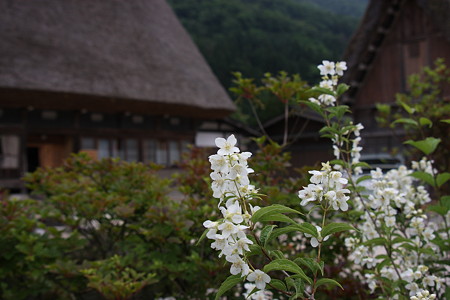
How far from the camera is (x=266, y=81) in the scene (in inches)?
119

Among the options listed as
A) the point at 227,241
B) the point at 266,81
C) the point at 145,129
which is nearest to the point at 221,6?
the point at 145,129

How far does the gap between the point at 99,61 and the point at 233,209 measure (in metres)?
11.0

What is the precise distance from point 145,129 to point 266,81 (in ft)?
33.1

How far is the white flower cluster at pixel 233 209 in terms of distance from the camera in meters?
1.08

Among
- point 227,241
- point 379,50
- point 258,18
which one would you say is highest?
point 258,18

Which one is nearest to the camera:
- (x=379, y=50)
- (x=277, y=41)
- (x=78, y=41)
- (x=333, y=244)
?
(x=333, y=244)

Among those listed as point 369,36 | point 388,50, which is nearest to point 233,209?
point 369,36

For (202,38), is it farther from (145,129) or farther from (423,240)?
(423,240)

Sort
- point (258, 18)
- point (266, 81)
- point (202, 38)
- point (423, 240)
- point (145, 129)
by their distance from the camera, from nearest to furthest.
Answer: point (423, 240), point (266, 81), point (145, 129), point (202, 38), point (258, 18)

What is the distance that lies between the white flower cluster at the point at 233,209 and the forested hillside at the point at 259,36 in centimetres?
2417

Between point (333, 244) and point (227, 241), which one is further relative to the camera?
point (333, 244)

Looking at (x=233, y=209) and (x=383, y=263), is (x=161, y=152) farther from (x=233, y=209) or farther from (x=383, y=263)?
(x=233, y=209)

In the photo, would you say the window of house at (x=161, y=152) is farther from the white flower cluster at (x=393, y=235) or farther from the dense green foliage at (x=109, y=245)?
the white flower cluster at (x=393, y=235)

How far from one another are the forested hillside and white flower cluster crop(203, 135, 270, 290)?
952 inches
